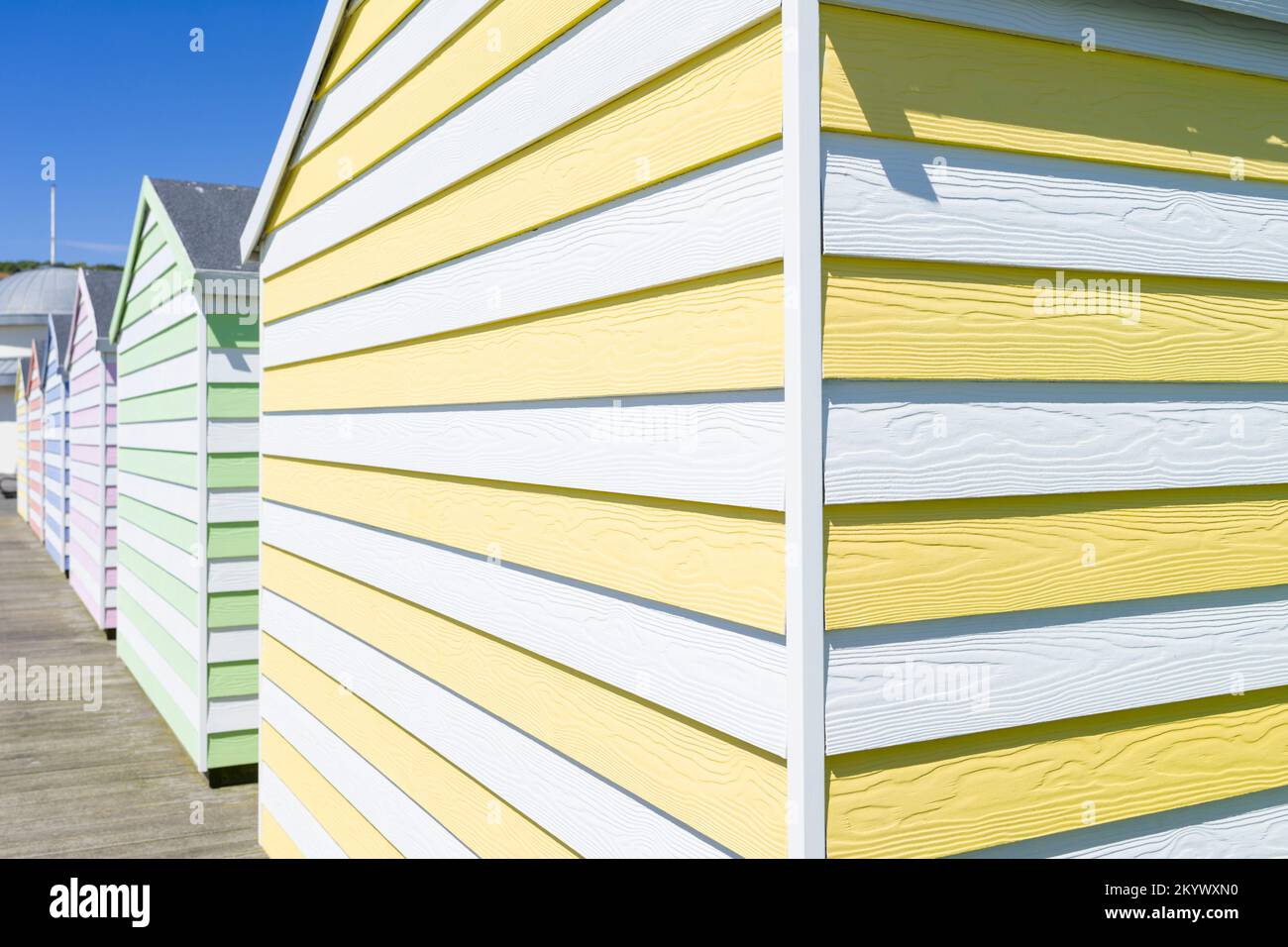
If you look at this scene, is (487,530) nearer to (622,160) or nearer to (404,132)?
(622,160)

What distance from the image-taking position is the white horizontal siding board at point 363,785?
3.29 meters

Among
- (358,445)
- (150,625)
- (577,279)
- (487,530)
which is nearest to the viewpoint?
(577,279)

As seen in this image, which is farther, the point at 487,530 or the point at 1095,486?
the point at 487,530

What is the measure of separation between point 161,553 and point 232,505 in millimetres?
1755

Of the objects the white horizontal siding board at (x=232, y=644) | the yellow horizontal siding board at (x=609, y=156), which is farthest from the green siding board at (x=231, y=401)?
the yellow horizontal siding board at (x=609, y=156)

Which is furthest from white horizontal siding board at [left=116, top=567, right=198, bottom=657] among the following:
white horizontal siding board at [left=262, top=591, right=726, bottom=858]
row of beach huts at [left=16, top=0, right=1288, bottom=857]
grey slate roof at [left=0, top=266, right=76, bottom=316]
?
grey slate roof at [left=0, top=266, right=76, bottom=316]

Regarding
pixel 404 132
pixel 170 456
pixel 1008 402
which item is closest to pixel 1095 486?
pixel 1008 402

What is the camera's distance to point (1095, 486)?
2.10 m

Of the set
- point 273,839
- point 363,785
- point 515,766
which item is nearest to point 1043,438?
point 515,766

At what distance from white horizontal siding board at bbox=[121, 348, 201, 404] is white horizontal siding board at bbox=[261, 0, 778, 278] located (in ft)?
10.9

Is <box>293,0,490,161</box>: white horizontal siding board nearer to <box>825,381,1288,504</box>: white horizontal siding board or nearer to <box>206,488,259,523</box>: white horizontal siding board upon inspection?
<box>825,381,1288,504</box>: white horizontal siding board

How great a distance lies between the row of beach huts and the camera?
1.86 meters

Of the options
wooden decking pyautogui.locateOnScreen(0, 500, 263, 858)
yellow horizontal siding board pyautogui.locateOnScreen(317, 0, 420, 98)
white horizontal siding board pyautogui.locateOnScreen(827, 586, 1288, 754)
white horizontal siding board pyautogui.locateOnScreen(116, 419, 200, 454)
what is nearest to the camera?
white horizontal siding board pyautogui.locateOnScreen(827, 586, 1288, 754)

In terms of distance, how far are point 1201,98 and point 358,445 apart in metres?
2.80
